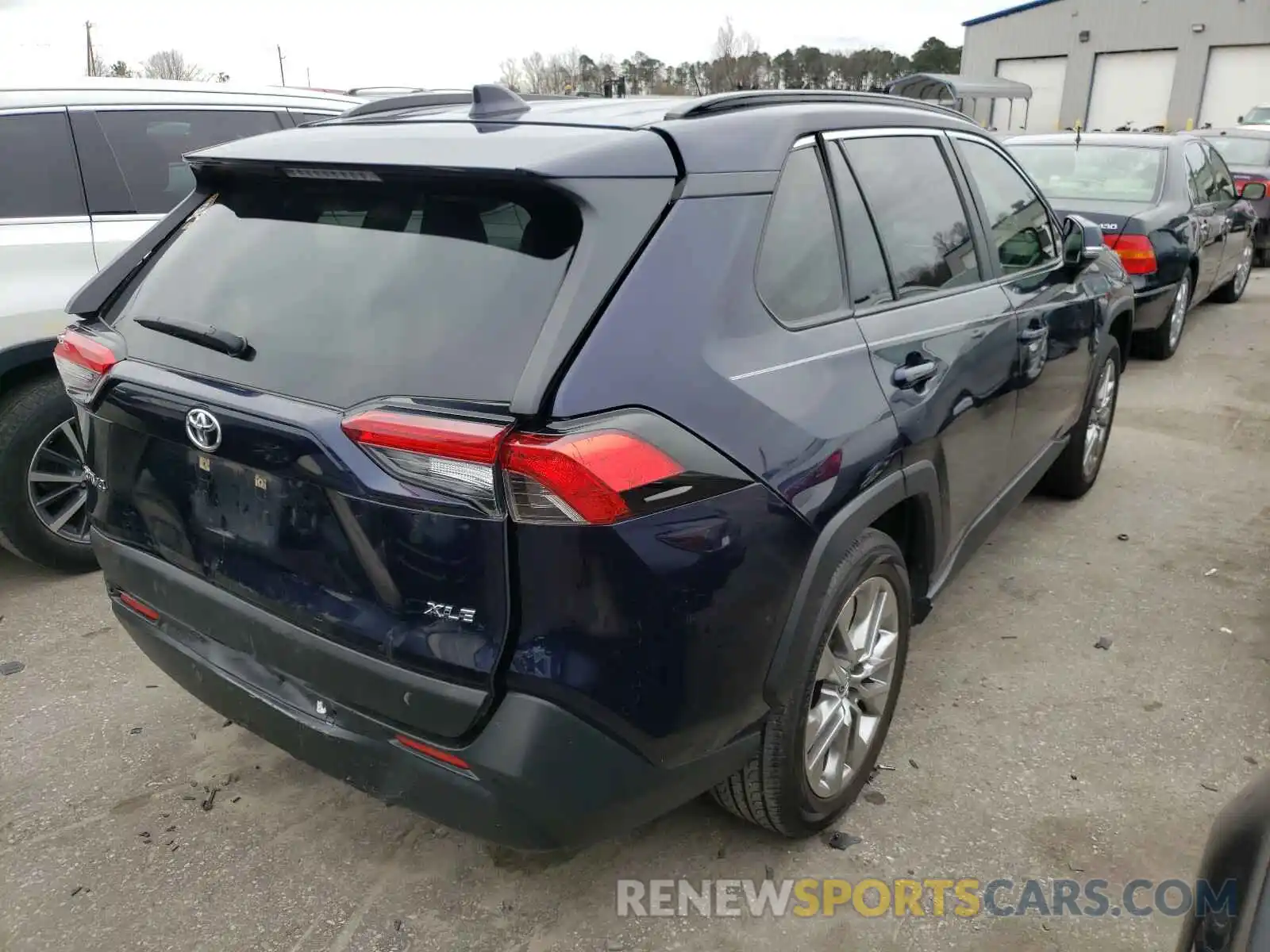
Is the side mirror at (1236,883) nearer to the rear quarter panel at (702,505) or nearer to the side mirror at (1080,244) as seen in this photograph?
the rear quarter panel at (702,505)

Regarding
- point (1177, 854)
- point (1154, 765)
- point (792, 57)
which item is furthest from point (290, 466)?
point (792, 57)

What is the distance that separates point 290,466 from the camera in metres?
1.86

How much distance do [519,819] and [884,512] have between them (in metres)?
1.20

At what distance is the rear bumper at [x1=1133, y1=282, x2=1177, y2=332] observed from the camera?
682 cm

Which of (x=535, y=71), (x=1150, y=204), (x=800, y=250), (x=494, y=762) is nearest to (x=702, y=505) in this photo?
(x=494, y=762)

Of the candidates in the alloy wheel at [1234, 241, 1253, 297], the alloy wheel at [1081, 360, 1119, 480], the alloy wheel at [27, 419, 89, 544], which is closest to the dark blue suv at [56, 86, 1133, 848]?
the alloy wheel at [27, 419, 89, 544]

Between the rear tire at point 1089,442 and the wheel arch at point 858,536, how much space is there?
6.66ft

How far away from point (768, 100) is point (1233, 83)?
119 feet

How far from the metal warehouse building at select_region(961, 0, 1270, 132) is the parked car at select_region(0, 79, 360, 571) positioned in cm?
3324

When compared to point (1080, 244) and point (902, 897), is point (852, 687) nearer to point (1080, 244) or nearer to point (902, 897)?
point (902, 897)

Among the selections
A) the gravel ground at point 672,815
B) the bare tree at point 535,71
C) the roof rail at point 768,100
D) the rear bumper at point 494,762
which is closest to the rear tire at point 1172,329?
the gravel ground at point 672,815

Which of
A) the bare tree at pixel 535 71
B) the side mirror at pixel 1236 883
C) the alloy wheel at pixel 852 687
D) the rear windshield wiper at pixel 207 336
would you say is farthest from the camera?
the bare tree at pixel 535 71

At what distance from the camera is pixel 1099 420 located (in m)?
4.84

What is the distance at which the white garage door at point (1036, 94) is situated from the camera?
118 ft
